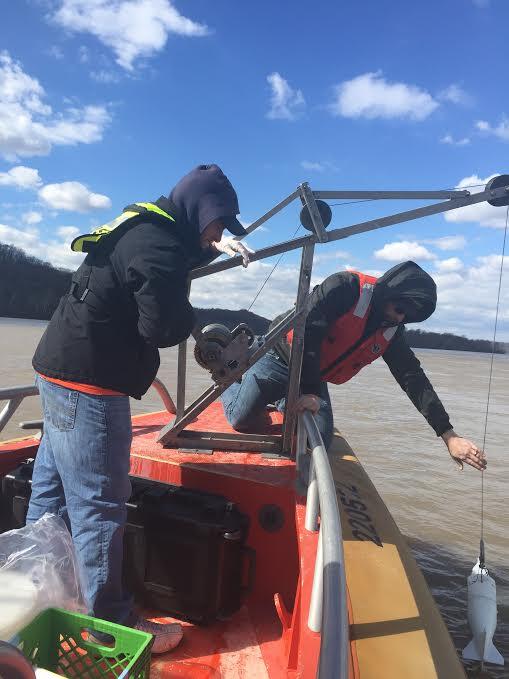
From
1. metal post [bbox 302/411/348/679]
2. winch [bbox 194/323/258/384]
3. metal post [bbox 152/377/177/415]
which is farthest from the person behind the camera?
metal post [bbox 152/377/177/415]

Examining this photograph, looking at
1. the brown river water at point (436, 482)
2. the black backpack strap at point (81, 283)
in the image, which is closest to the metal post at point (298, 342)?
the black backpack strap at point (81, 283)

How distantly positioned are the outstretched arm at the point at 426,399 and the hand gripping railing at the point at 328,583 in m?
1.40

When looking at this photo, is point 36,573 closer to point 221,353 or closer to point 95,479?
point 95,479

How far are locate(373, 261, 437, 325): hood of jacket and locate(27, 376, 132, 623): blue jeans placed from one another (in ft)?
6.06

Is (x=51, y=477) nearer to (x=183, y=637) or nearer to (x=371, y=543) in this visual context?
(x=183, y=637)

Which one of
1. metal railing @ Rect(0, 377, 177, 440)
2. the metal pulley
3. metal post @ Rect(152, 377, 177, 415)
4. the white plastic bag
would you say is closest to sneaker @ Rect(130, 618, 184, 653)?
the white plastic bag

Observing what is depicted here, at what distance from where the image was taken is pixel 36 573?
5.90ft

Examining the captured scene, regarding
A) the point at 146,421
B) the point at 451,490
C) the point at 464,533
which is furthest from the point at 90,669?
the point at 451,490

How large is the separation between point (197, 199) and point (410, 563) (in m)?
1.81

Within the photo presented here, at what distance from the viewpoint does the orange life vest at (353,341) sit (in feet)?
10.7

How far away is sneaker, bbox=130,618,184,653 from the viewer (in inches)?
83.0

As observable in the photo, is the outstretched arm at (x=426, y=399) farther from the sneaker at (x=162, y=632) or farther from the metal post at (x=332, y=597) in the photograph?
the sneaker at (x=162, y=632)

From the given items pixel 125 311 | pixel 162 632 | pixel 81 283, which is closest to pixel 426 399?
pixel 162 632

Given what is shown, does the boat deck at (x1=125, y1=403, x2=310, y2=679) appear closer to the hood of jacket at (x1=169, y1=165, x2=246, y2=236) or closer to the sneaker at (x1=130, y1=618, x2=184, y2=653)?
the sneaker at (x1=130, y1=618, x2=184, y2=653)
